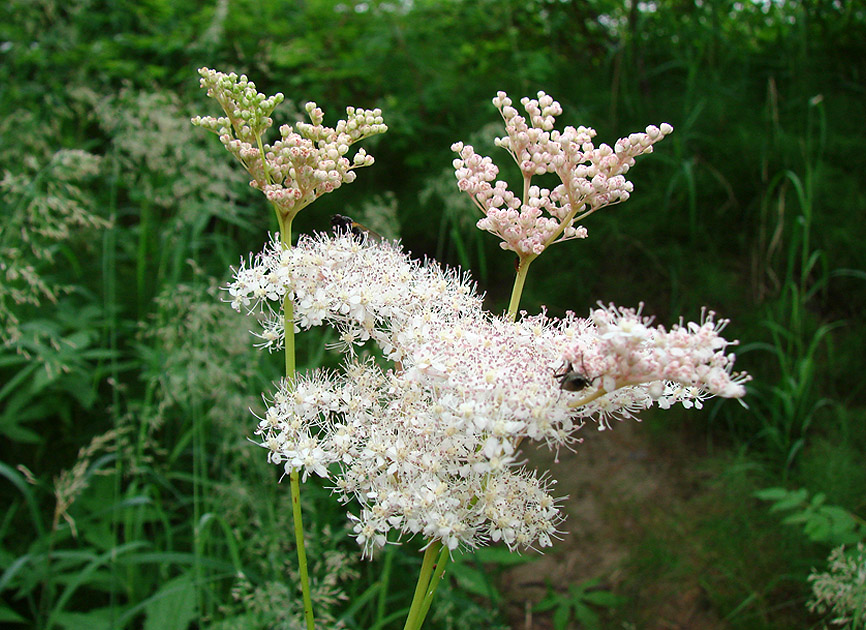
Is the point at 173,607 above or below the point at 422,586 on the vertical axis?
below

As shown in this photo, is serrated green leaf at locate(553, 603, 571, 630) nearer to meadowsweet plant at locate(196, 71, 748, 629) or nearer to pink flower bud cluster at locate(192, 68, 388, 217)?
meadowsweet plant at locate(196, 71, 748, 629)

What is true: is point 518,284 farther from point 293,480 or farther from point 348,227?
point 293,480

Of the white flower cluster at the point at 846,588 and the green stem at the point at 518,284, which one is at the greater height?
the green stem at the point at 518,284

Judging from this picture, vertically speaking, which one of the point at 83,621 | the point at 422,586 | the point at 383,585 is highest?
the point at 422,586

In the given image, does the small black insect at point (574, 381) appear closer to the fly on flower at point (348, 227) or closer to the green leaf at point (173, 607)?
the fly on flower at point (348, 227)

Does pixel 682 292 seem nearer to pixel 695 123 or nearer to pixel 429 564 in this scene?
pixel 695 123

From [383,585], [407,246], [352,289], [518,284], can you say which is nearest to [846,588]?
[383,585]

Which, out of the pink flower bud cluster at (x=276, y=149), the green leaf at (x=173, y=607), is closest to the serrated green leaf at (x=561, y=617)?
the green leaf at (x=173, y=607)
